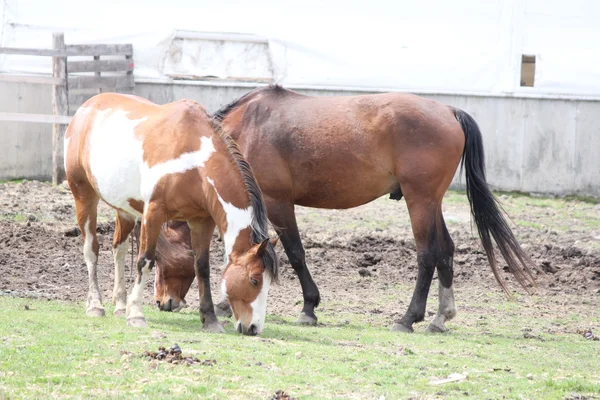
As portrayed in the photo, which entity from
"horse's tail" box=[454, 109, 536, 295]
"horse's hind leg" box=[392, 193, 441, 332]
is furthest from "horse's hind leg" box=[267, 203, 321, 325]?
"horse's tail" box=[454, 109, 536, 295]

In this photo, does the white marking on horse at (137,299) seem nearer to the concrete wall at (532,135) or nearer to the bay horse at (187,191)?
the bay horse at (187,191)

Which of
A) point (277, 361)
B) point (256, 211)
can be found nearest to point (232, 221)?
point (256, 211)

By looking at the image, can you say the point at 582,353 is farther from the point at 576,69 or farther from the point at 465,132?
the point at 576,69

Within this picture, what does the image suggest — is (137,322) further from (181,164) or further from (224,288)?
(181,164)

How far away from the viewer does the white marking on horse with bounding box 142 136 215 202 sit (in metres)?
7.32

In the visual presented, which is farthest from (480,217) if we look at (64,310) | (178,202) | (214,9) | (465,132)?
(214,9)

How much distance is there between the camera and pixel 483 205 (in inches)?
343

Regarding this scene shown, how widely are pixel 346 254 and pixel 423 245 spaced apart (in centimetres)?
342

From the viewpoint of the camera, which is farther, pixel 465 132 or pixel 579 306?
pixel 579 306

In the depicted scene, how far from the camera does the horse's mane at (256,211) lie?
23.1ft

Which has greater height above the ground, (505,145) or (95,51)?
(95,51)

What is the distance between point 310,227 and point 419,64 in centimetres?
649

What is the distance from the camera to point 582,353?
7.30 m

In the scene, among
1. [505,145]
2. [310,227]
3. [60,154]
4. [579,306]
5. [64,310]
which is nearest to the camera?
[64,310]
